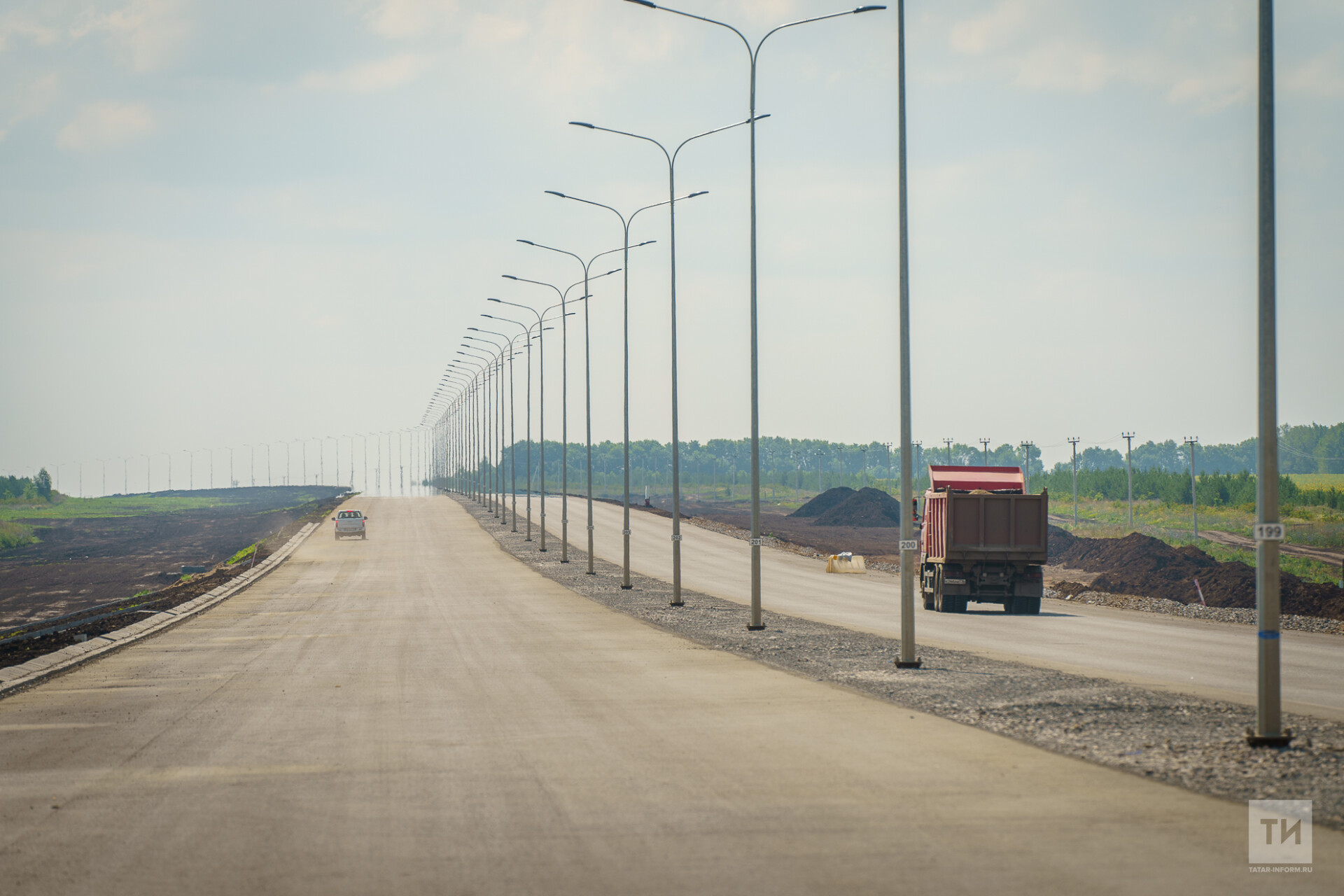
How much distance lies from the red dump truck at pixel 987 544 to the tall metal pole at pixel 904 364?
44.7ft

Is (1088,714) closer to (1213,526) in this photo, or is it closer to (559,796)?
(559,796)

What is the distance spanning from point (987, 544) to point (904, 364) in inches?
591

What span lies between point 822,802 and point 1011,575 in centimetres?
2415

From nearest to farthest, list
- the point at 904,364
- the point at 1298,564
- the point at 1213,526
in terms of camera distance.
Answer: the point at 904,364 → the point at 1298,564 → the point at 1213,526

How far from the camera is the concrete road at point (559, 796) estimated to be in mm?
7141

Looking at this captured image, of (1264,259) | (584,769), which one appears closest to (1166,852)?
(584,769)

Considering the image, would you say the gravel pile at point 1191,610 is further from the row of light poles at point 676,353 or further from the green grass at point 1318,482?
the green grass at point 1318,482

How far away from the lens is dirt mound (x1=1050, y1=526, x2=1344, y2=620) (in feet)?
112

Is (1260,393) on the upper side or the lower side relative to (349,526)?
upper

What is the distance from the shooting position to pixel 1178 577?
145 ft

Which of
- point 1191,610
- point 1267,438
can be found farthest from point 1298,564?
point 1267,438

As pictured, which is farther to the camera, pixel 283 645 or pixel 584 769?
pixel 283 645

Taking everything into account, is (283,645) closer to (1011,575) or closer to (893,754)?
(893,754)

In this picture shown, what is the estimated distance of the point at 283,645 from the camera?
2319 centimetres
